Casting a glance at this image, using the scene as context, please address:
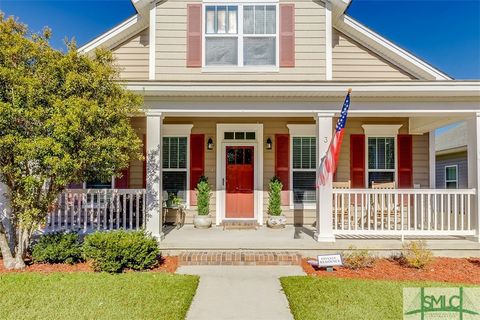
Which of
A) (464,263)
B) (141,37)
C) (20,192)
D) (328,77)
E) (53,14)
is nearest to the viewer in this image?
(20,192)

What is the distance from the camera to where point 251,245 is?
22.0 ft

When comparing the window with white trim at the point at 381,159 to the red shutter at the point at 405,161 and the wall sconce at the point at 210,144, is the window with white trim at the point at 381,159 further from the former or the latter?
the wall sconce at the point at 210,144

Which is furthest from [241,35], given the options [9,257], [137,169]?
[9,257]

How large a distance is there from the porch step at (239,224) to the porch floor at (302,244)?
989mm

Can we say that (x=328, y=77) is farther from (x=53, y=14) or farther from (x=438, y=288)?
(x=53, y=14)

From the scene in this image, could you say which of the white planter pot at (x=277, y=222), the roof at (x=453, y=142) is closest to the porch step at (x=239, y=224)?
the white planter pot at (x=277, y=222)

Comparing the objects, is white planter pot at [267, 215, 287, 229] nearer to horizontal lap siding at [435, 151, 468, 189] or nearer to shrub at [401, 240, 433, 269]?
shrub at [401, 240, 433, 269]

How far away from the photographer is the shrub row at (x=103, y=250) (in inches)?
220

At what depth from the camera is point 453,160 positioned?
16547 millimetres

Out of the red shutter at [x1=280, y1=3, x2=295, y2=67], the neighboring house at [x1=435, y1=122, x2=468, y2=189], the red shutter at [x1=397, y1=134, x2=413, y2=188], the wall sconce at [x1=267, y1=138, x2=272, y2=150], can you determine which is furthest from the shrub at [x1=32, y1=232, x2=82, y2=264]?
the neighboring house at [x1=435, y1=122, x2=468, y2=189]

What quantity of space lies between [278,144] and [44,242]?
5.68 m

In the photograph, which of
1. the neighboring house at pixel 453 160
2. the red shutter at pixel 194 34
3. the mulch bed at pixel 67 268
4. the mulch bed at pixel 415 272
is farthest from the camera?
the neighboring house at pixel 453 160

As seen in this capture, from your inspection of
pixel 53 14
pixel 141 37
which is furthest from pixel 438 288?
pixel 53 14

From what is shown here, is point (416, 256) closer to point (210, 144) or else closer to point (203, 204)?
point (203, 204)
